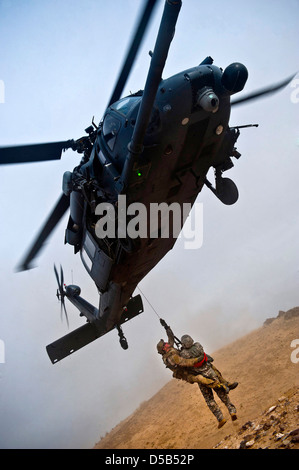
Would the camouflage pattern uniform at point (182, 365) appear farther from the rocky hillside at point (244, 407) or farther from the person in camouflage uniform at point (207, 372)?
the rocky hillside at point (244, 407)

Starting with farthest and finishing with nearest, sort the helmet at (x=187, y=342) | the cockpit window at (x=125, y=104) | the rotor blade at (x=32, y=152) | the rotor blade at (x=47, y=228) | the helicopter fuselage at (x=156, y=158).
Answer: the helmet at (x=187, y=342) < the rotor blade at (x=47, y=228) < the cockpit window at (x=125, y=104) < the rotor blade at (x=32, y=152) < the helicopter fuselage at (x=156, y=158)

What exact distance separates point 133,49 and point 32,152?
6.73 ft

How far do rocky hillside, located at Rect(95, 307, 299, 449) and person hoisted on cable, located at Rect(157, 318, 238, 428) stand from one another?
2.11ft

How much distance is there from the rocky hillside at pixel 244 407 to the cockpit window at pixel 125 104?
4995mm

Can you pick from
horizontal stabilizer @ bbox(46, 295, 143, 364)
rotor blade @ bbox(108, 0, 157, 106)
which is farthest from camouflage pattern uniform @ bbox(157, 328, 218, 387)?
rotor blade @ bbox(108, 0, 157, 106)

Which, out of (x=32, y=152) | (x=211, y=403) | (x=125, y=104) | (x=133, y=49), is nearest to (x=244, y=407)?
(x=211, y=403)

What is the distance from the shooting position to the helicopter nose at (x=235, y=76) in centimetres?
450

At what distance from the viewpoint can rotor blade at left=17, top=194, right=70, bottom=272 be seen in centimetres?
671

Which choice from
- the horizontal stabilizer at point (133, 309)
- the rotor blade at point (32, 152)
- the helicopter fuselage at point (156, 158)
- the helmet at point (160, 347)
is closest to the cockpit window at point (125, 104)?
the helicopter fuselage at point (156, 158)

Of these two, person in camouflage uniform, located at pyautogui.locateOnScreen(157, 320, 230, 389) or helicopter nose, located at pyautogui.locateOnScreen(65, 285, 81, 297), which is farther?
helicopter nose, located at pyautogui.locateOnScreen(65, 285, 81, 297)

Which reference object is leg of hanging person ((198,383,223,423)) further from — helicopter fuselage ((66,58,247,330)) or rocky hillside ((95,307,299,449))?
helicopter fuselage ((66,58,247,330))

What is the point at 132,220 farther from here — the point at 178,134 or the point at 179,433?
the point at 179,433

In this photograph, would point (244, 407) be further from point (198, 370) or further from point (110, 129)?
point (110, 129)
